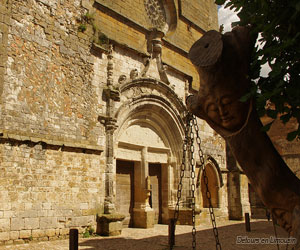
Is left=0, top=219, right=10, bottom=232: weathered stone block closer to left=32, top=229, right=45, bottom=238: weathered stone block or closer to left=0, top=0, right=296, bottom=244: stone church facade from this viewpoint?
left=0, top=0, right=296, bottom=244: stone church facade

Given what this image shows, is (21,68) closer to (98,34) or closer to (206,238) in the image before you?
(98,34)

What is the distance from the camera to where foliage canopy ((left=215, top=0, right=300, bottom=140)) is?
2.20 meters

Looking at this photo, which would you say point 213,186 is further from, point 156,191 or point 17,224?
point 17,224

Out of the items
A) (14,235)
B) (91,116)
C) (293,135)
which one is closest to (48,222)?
(14,235)

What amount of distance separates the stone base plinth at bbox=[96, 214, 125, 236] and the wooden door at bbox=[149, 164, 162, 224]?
2.90 meters

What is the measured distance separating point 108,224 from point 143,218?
2092 millimetres

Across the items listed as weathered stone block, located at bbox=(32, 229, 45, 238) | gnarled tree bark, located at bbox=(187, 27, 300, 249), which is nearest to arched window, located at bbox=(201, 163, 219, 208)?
weathered stone block, located at bbox=(32, 229, 45, 238)

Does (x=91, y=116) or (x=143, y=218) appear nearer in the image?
(x=91, y=116)

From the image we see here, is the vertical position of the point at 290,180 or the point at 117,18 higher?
the point at 117,18

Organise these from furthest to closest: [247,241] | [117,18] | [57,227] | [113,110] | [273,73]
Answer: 1. [117,18]
2. [113,110]
3. [247,241]
4. [57,227]
5. [273,73]

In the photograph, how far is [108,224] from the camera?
8078 mm

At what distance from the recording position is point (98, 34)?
30.7 feet

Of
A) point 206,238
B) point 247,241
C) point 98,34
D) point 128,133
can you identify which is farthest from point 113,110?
point 247,241

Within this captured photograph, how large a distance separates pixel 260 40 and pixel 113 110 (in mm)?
6769
